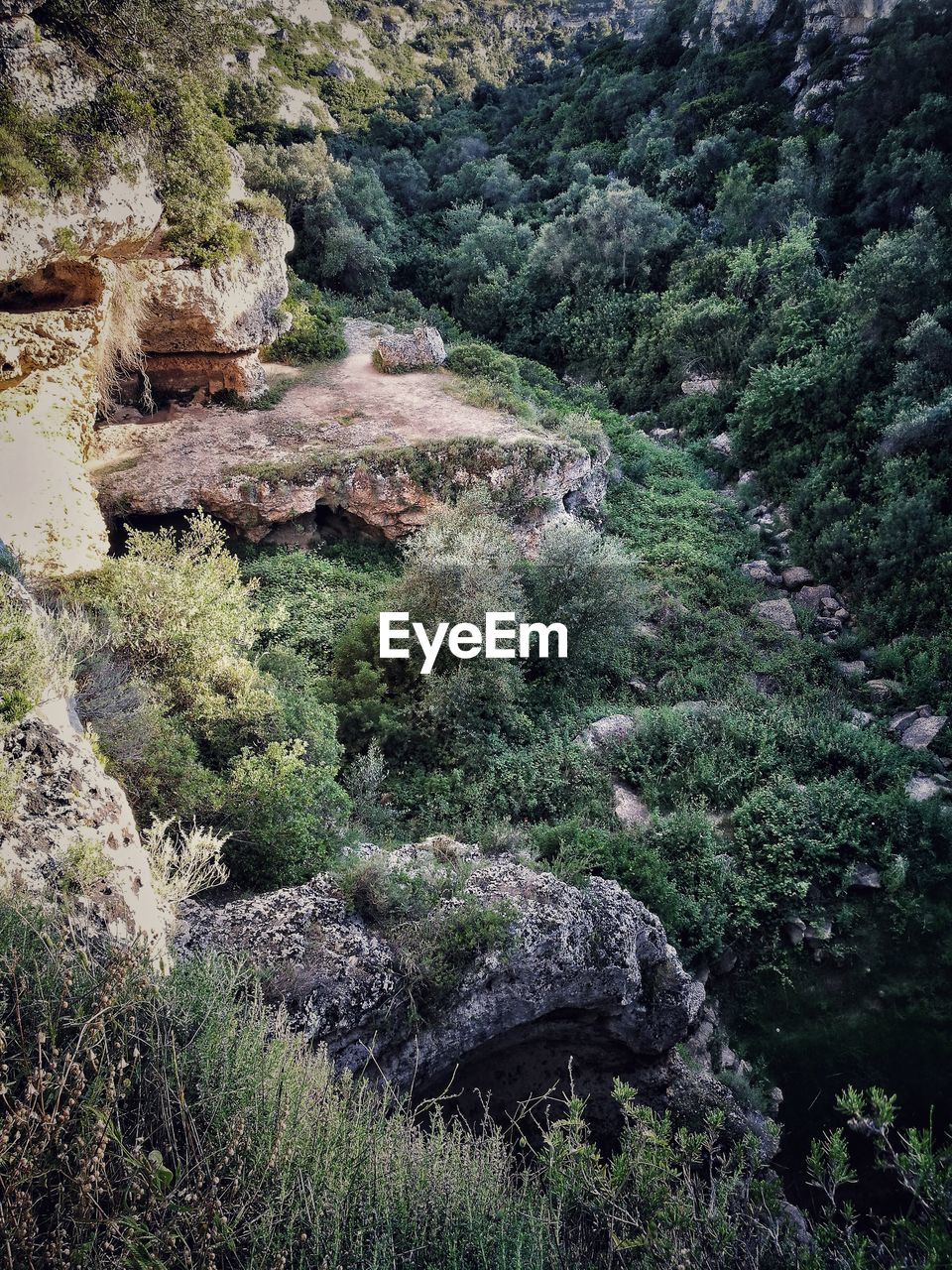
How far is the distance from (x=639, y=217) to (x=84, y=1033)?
3327 centimetres

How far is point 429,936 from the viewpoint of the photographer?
7.07m

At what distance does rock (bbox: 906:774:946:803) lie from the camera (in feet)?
42.3

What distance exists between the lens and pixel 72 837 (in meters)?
5.68

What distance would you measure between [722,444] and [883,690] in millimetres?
12025

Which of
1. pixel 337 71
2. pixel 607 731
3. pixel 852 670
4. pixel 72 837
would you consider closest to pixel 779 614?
pixel 852 670

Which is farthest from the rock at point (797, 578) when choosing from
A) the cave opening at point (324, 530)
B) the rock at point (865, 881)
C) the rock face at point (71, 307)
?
the rock face at point (71, 307)

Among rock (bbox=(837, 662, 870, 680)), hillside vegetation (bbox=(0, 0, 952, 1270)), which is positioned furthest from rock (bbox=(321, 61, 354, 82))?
rock (bbox=(837, 662, 870, 680))

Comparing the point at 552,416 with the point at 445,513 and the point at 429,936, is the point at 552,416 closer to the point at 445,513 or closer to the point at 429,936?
the point at 445,513

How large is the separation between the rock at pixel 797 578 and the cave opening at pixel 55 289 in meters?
17.0

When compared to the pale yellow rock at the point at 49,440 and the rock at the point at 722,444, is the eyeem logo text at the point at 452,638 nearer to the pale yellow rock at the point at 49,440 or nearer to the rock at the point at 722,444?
the pale yellow rock at the point at 49,440

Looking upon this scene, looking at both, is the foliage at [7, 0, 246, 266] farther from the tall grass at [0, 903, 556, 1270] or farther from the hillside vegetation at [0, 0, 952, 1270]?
the tall grass at [0, 903, 556, 1270]

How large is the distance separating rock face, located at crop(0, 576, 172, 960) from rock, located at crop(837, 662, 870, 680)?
14.8m

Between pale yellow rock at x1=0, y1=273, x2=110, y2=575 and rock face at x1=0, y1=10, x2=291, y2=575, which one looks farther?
pale yellow rock at x1=0, y1=273, x2=110, y2=575

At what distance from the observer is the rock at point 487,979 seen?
6449mm
